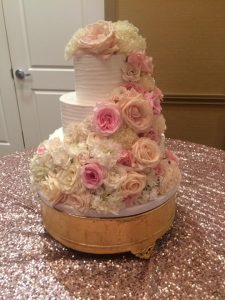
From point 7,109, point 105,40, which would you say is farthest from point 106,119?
point 7,109

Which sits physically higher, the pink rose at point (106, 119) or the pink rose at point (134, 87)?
the pink rose at point (134, 87)

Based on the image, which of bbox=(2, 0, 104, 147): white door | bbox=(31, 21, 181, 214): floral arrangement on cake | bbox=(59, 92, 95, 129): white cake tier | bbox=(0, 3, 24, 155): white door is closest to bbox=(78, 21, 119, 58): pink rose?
bbox=(31, 21, 181, 214): floral arrangement on cake

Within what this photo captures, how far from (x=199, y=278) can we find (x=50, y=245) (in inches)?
16.1

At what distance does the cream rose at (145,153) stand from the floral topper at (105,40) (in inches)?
9.3

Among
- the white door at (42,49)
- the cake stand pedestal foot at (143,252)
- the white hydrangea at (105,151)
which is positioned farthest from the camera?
the white door at (42,49)

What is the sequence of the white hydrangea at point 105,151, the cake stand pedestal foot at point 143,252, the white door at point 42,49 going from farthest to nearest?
the white door at point 42,49, the cake stand pedestal foot at point 143,252, the white hydrangea at point 105,151

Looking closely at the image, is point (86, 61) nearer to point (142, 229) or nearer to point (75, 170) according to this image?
point (75, 170)

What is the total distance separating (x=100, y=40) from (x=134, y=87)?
0.48 feet

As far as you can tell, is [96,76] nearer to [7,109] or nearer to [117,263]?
[117,263]

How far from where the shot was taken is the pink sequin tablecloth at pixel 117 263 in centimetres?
70

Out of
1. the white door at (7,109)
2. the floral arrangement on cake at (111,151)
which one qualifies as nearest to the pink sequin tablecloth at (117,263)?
the floral arrangement on cake at (111,151)

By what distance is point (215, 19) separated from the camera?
5.68ft

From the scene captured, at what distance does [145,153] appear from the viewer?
2.36ft

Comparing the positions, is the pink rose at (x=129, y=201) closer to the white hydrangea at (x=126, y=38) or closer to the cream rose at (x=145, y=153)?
the cream rose at (x=145, y=153)
